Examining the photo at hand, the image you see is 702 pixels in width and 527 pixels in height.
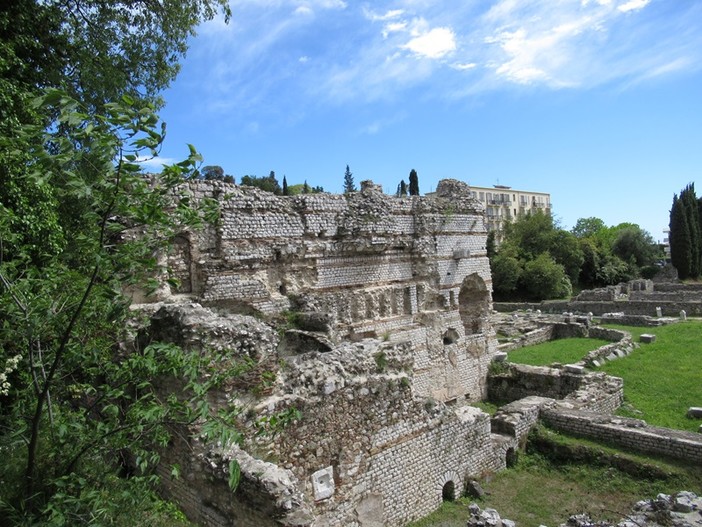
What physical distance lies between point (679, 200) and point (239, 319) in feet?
168

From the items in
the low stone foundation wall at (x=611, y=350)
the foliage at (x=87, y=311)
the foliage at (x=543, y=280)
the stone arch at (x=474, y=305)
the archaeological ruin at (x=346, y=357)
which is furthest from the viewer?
the foliage at (x=543, y=280)

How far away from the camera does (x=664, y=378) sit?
14.5 metres

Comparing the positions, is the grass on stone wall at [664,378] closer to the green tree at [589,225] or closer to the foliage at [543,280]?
the foliage at [543,280]

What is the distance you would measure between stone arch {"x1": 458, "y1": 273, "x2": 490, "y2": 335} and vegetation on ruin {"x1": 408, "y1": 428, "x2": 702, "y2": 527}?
5.55m

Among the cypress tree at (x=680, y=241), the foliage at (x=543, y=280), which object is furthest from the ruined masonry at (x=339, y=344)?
the cypress tree at (x=680, y=241)

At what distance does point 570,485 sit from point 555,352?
10.2 metres

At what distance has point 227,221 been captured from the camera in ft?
34.2

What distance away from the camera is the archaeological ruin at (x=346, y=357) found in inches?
247

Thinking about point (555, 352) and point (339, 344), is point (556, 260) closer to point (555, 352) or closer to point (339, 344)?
point (555, 352)

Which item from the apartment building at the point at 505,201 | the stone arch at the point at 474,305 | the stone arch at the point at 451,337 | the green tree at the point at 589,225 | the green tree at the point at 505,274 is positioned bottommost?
the stone arch at the point at 451,337

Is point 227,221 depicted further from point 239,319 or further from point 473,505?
point 473,505

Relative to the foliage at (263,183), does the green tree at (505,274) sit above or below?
below

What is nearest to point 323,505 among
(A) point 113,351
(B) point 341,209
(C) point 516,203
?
(A) point 113,351

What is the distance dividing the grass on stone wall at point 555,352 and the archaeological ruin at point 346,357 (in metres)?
2.20
